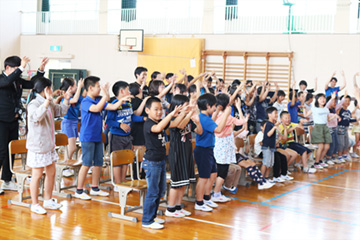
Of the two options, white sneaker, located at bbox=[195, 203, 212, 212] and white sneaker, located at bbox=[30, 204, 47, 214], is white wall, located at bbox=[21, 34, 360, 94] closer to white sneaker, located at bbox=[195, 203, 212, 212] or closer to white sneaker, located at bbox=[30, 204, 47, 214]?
white sneaker, located at bbox=[195, 203, 212, 212]

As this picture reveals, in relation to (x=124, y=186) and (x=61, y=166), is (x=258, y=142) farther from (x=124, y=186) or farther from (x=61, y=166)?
(x=61, y=166)

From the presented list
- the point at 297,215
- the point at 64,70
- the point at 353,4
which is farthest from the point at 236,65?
the point at 297,215

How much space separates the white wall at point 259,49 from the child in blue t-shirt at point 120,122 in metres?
8.02

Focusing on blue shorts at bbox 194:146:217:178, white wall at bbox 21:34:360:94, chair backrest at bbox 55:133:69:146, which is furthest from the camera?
white wall at bbox 21:34:360:94

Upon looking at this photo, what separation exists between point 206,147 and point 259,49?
8.67 m

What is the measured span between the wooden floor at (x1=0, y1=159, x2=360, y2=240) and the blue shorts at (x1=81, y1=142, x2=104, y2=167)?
19.2 inches

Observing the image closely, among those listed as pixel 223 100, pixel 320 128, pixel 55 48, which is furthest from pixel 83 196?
pixel 55 48

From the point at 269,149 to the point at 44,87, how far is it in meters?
3.68

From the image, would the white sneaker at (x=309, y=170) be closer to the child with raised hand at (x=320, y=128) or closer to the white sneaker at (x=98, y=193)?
the child with raised hand at (x=320, y=128)

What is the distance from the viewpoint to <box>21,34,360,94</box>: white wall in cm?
1200

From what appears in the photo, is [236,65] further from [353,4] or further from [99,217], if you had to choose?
[99,217]

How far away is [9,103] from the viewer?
5449 mm

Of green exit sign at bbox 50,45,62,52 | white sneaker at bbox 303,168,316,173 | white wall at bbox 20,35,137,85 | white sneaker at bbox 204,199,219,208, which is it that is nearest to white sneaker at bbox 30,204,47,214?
white sneaker at bbox 204,199,219,208

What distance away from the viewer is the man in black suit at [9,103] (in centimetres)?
532
